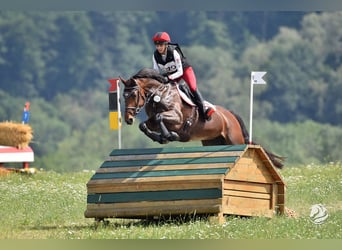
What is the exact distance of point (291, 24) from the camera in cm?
3791

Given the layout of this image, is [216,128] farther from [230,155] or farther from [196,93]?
[230,155]

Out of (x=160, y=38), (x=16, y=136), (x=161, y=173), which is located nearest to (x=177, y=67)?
(x=160, y=38)

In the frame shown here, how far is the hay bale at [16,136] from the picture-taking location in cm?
1388

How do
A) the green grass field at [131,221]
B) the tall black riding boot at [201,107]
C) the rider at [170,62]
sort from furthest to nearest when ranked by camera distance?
1. the tall black riding boot at [201,107]
2. the rider at [170,62]
3. the green grass field at [131,221]

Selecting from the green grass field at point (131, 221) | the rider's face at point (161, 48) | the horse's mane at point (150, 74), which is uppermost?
the rider's face at point (161, 48)

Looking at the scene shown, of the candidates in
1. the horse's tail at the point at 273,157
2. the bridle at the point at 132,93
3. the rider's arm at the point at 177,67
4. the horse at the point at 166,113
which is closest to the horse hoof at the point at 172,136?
the horse at the point at 166,113

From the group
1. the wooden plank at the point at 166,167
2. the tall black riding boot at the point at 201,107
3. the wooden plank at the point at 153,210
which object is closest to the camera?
the wooden plank at the point at 153,210

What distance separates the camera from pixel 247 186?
33.9 ft

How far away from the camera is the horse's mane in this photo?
34.6ft

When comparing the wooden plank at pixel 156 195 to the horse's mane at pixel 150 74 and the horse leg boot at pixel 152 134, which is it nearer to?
the horse leg boot at pixel 152 134

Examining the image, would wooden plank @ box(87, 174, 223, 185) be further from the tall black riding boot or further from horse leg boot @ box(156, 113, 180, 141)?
the tall black riding boot

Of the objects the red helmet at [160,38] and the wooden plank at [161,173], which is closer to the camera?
the wooden plank at [161,173]

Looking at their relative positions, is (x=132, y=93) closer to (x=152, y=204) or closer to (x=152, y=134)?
(x=152, y=134)

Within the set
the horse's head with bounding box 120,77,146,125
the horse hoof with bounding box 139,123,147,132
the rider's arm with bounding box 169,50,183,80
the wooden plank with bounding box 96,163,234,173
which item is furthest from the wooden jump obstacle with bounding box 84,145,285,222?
the rider's arm with bounding box 169,50,183,80
